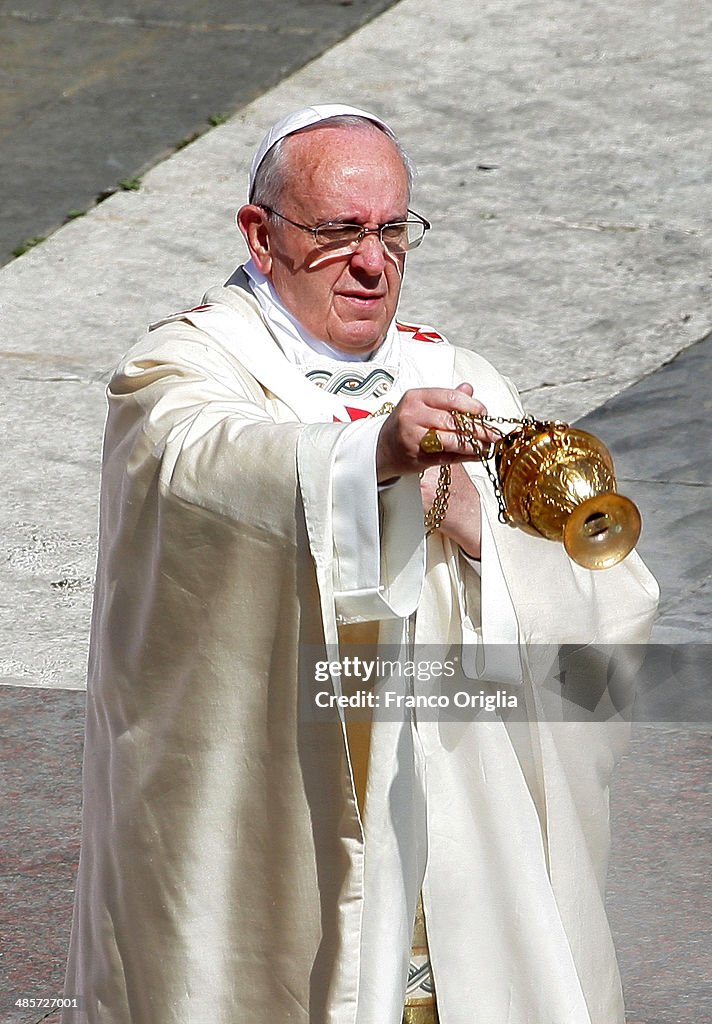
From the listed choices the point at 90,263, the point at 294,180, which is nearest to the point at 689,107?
the point at 90,263

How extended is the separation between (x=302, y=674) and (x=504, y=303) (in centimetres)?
512

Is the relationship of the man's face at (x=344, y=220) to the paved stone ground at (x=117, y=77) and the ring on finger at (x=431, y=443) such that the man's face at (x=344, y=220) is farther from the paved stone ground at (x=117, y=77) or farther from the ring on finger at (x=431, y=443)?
the paved stone ground at (x=117, y=77)

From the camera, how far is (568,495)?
2385 mm

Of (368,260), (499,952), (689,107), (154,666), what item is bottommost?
(499,952)

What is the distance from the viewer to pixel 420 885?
294 centimetres

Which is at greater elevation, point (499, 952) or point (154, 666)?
point (154, 666)

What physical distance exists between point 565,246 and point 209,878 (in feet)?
18.4

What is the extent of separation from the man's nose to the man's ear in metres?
0.19

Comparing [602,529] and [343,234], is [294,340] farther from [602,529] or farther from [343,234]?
[602,529]

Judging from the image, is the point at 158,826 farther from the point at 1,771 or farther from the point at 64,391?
the point at 64,391

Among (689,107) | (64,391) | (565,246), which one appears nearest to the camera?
(64,391)

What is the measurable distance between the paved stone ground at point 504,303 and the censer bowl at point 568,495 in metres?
1.84

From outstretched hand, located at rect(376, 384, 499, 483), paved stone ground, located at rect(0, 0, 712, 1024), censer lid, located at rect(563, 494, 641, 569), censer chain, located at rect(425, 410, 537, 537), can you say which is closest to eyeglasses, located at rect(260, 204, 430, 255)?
censer chain, located at rect(425, 410, 537, 537)

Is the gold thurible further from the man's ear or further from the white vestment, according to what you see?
the man's ear
